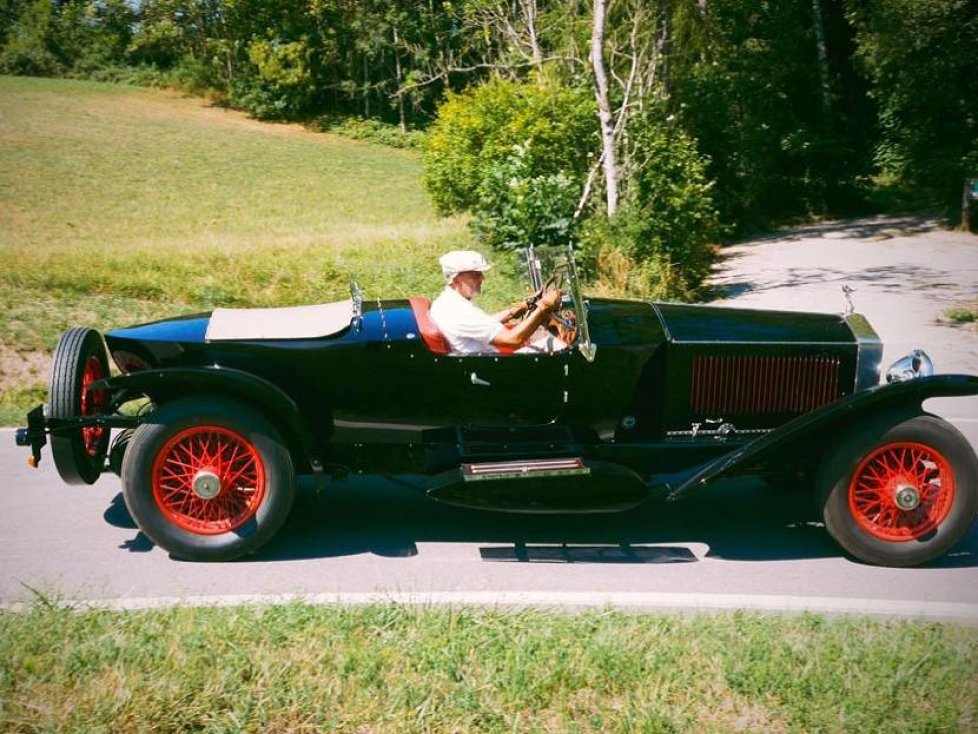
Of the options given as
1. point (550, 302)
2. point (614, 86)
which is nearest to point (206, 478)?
point (550, 302)

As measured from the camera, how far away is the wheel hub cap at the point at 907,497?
4809mm

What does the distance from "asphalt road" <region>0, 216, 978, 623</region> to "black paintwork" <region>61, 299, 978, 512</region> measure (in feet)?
1.31

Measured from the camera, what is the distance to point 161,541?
185 inches

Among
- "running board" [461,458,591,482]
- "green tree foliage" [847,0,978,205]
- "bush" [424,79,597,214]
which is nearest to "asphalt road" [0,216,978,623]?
"running board" [461,458,591,482]

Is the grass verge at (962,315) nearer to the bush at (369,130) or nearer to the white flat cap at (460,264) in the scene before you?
the white flat cap at (460,264)

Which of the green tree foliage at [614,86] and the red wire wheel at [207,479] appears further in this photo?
the green tree foliage at [614,86]

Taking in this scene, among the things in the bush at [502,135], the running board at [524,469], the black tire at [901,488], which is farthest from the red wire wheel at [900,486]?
the bush at [502,135]

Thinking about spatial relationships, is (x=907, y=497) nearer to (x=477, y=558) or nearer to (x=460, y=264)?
(x=477, y=558)

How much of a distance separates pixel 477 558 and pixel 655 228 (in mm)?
8591

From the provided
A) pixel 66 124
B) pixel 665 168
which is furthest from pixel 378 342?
pixel 66 124

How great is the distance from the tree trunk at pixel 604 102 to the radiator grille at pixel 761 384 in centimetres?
792

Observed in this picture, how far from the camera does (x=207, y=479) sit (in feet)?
15.4

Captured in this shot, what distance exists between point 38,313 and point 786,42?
21302 mm

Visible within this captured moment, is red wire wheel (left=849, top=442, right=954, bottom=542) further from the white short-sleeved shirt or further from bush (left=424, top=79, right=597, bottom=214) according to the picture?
bush (left=424, top=79, right=597, bottom=214)
